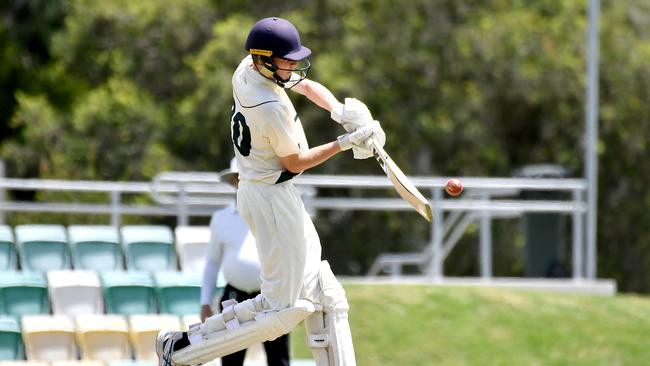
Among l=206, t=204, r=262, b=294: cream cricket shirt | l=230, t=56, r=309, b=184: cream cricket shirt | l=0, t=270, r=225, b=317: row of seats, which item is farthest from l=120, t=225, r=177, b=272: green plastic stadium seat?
l=230, t=56, r=309, b=184: cream cricket shirt

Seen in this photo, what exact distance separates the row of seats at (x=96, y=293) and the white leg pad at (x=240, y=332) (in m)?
2.52

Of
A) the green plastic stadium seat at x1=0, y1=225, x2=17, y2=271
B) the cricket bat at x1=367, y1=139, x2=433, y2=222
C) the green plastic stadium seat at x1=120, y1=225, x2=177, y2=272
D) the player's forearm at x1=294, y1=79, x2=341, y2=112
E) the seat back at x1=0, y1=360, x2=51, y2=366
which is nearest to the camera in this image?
the cricket bat at x1=367, y1=139, x2=433, y2=222

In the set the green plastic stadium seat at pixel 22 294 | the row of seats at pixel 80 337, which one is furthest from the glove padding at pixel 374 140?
the green plastic stadium seat at pixel 22 294

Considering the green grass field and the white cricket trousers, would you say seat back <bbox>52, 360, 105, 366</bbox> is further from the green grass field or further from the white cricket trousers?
the white cricket trousers

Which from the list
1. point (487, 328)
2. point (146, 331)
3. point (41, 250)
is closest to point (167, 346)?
point (146, 331)

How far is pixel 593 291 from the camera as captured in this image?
1277 cm

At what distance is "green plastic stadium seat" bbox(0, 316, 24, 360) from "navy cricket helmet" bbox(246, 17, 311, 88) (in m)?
3.12

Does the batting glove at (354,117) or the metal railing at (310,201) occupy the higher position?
the batting glove at (354,117)

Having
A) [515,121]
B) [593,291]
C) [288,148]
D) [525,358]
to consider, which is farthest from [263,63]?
[515,121]

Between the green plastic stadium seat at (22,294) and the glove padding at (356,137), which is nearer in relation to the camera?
the glove padding at (356,137)

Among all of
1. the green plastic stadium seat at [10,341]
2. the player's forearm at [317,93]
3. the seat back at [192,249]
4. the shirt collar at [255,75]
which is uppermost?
the shirt collar at [255,75]

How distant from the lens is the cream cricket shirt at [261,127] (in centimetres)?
686

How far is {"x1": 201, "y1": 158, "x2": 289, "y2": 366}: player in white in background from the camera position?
789 cm

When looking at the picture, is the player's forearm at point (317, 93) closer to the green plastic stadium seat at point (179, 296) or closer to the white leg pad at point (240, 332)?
the white leg pad at point (240, 332)
